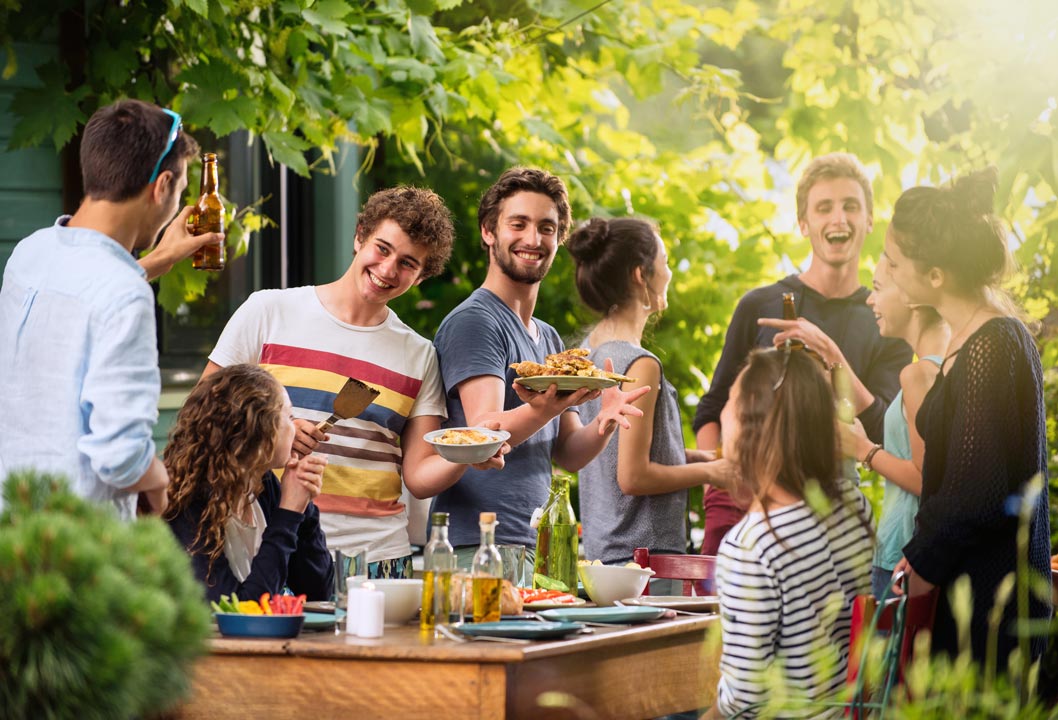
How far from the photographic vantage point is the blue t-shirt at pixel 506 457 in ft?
11.5

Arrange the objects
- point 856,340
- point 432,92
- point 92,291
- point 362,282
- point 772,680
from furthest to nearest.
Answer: point 432,92 < point 856,340 < point 362,282 < point 92,291 < point 772,680

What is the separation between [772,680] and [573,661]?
101cm

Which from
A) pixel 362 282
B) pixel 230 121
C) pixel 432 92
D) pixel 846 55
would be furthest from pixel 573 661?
pixel 846 55

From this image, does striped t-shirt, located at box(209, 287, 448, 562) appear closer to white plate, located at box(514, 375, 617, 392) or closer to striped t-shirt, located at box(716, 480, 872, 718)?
white plate, located at box(514, 375, 617, 392)

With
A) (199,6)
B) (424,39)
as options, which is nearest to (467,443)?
(199,6)

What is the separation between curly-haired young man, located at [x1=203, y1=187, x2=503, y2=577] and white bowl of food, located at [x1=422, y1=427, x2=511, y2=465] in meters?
0.18

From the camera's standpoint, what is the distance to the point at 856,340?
13.4ft

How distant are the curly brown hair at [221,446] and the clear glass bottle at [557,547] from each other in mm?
634

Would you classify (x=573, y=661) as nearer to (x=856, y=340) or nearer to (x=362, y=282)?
(x=362, y=282)

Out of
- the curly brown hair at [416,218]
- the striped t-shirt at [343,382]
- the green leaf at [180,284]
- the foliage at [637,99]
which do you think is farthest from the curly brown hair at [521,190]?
the green leaf at [180,284]

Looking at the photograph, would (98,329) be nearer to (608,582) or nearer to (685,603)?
(608,582)

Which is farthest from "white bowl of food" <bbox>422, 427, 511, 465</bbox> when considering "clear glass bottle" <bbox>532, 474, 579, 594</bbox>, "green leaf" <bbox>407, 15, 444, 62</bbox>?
"green leaf" <bbox>407, 15, 444, 62</bbox>

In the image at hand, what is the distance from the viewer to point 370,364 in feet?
11.3

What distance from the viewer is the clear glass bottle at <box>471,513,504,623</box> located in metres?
2.57
